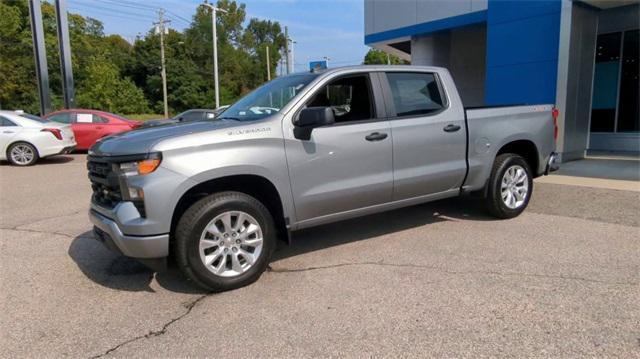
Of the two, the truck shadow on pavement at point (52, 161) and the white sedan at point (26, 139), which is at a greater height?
the white sedan at point (26, 139)

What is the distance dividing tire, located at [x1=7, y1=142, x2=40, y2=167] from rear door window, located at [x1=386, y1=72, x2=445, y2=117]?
1101 cm

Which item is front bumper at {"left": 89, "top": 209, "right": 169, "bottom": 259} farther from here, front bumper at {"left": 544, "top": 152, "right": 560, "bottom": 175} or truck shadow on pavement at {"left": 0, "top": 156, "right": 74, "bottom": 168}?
truck shadow on pavement at {"left": 0, "top": 156, "right": 74, "bottom": 168}

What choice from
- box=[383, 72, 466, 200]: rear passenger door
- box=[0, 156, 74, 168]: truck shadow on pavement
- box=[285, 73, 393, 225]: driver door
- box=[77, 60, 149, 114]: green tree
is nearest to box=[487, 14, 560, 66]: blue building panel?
box=[383, 72, 466, 200]: rear passenger door

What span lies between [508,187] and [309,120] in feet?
10.4

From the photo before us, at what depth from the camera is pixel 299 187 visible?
4.34m

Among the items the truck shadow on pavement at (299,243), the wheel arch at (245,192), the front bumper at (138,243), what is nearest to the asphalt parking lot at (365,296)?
the truck shadow on pavement at (299,243)

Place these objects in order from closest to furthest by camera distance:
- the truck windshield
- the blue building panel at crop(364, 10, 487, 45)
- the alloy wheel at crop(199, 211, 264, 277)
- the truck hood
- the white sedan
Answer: the truck hood → the alloy wheel at crop(199, 211, 264, 277) → the truck windshield → the white sedan → the blue building panel at crop(364, 10, 487, 45)

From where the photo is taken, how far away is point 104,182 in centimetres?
404

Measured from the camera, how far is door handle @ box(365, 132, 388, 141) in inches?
185

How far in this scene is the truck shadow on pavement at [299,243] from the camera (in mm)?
4355

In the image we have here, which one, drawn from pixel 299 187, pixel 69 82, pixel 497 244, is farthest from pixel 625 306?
pixel 69 82

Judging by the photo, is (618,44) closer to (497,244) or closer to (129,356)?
(497,244)

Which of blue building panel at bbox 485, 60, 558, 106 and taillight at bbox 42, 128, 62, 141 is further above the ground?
blue building panel at bbox 485, 60, 558, 106

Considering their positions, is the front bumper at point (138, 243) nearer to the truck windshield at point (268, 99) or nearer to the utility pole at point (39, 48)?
the truck windshield at point (268, 99)
